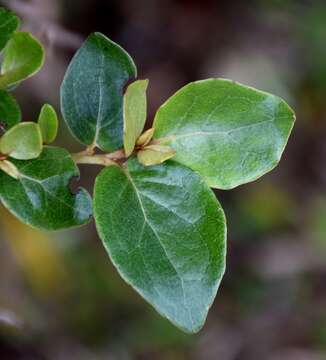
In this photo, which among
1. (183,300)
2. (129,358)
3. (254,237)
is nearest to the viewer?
(183,300)

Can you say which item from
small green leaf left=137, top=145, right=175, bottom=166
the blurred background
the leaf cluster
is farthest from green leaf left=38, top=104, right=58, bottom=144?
the blurred background

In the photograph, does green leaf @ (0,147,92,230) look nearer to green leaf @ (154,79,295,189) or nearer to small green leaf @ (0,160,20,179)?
small green leaf @ (0,160,20,179)

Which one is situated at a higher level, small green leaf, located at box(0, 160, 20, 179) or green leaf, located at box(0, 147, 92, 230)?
small green leaf, located at box(0, 160, 20, 179)

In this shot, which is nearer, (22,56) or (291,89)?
(22,56)

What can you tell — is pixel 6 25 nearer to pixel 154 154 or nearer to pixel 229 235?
pixel 154 154

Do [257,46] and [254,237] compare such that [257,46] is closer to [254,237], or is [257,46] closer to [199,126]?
[254,237]

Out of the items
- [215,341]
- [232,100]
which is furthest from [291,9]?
[232,100]

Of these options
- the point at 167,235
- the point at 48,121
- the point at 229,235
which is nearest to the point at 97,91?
the point at 48,121
